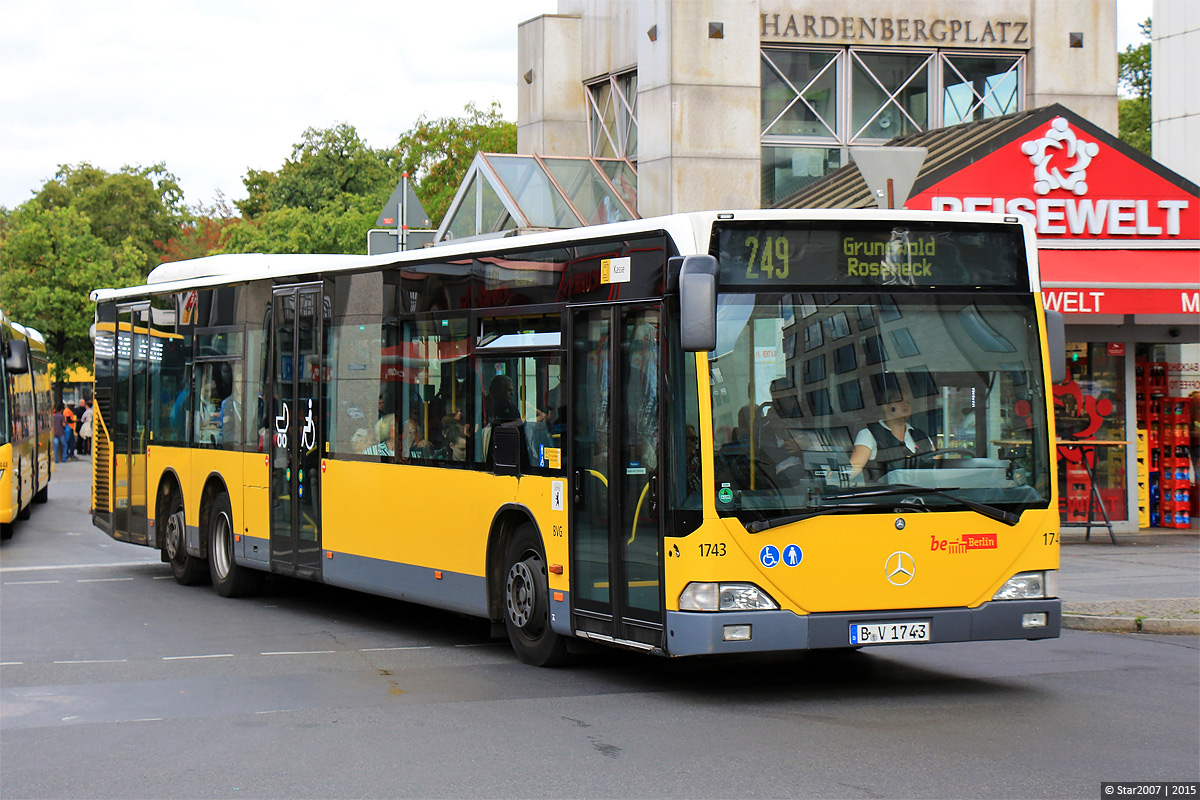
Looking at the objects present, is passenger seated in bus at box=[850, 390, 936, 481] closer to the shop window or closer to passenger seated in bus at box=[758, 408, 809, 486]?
passenger seated in bus at box=[758, 408, 809, 486]

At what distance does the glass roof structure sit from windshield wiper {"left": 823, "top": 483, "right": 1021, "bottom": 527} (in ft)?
54.1

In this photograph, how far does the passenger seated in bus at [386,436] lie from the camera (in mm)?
12688

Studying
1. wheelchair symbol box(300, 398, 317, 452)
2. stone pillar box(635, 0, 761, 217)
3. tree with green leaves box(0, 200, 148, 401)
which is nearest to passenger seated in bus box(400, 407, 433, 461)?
wheelchair symbol box(300, 398, 317, 452)

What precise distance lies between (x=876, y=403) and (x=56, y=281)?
5819cm

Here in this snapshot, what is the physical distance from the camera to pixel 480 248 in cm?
1158

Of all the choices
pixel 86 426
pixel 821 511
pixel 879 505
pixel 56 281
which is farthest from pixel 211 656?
pixel 56 281

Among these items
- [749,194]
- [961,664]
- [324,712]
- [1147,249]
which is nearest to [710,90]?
[749,194]

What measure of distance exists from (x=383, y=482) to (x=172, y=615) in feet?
9.03

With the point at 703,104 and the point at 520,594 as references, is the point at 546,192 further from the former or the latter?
the point at 520,594

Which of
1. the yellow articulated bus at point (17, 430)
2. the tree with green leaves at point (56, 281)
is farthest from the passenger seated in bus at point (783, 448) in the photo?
the tree with green leaves at point (56, 281)

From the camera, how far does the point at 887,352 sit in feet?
31.0

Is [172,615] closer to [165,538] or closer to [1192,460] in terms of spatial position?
[165,538]

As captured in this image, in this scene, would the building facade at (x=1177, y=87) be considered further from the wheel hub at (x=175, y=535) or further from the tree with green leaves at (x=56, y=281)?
the tree with green leaves at (x=56, y=281)

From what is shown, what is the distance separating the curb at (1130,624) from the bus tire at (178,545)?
8.86 meters
